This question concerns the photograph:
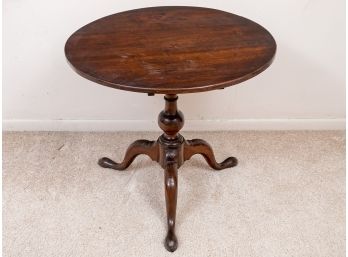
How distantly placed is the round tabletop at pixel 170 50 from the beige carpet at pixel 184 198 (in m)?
0.64

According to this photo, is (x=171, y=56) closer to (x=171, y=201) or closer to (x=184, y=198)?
(x=171, y=201)

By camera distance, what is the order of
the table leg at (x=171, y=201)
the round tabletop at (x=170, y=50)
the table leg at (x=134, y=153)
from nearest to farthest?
the round tabletop at (x=170, y=50)
the table leg at (x=171, y=201)
the table leg at (x=134, y=153)

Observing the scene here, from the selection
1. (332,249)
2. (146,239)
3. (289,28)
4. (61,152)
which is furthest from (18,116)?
(332,249)

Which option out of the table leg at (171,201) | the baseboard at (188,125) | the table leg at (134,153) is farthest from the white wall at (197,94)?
the table leg at (171,201)

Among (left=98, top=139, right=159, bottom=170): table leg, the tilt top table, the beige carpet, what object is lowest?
the beige carpet

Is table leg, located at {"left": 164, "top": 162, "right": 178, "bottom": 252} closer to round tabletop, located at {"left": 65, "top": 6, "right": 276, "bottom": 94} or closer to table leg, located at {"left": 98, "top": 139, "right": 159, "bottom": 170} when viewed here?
table leg, located at {"left": 98, "top": 139, "right": 159, "bottom": 170}

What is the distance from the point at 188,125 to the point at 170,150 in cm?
53

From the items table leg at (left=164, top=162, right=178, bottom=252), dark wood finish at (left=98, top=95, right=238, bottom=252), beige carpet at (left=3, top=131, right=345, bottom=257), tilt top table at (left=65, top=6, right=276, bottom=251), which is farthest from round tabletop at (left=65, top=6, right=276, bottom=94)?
beige carpet at (left=3, top=131, right=345, bottom=257)

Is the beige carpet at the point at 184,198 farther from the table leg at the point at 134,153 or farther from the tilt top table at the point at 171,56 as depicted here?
the tilt top table at the point at 171,56

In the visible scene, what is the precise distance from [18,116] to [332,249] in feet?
4.99

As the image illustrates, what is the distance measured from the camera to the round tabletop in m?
1.02

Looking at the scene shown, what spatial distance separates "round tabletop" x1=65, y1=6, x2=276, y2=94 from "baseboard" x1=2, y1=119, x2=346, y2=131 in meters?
0.66

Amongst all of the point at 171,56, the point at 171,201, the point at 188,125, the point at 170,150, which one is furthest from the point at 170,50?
the point at 188,125

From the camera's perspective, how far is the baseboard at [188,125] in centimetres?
194
